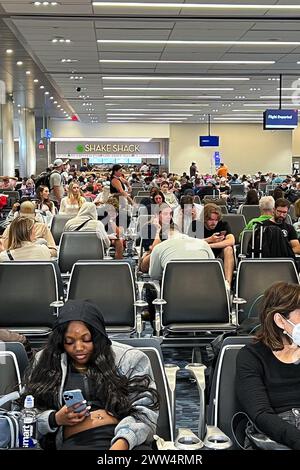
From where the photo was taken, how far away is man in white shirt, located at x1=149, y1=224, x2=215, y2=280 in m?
6.02

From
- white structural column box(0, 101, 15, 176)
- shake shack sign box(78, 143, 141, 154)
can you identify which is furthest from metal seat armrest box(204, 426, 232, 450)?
shake shack sign box(78, 143, 141, 154)

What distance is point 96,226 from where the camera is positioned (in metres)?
8.70

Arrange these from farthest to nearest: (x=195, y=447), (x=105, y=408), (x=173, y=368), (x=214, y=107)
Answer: (x=214, y=107) < (x=173, y=368) < (x=105, y=408) < (x=195, y=447)

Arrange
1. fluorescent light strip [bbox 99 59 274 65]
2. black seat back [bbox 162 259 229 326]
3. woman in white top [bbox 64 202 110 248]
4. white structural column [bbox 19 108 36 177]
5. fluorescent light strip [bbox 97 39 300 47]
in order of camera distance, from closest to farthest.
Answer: black seat back [bbox 162 259 229 326] → woman in white top [bbox 64 202 110 248] → fluorescent light strip [bbox 97 39 300 47] → fluorescent light strip [bbox 99 59 274 65] → white structural column [bbox 19 108 36 177]

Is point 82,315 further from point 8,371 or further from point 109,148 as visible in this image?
point 109,148

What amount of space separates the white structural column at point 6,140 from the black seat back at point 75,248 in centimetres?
1706

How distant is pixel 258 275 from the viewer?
5496 millimetres

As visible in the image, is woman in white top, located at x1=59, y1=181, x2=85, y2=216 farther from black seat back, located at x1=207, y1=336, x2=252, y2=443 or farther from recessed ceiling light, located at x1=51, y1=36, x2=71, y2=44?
black seat back, located at x1=207, y1=336, x2=252, y2=443

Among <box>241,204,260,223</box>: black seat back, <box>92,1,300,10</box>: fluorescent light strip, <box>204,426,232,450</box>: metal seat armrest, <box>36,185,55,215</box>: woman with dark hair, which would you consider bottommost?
<box>204,426,232,450</box>: metal seat armrest

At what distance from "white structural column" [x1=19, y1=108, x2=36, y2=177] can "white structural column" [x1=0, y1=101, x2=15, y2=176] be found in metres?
4.75
